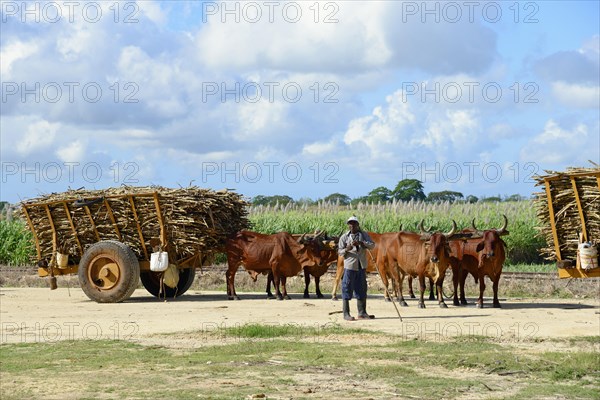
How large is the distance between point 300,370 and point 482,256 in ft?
29.5

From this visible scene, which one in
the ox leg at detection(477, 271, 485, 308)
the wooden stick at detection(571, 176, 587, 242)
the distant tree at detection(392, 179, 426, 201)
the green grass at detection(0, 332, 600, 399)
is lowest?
the green grass at detection(0, 332, 600, 399)

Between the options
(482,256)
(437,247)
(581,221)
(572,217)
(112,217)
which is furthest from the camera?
(112,217)

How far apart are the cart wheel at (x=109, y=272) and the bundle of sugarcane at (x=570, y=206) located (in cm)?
891

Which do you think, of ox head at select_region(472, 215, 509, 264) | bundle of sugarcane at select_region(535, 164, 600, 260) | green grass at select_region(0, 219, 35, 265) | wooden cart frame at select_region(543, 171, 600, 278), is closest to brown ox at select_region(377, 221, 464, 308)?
→ ox head at select_region(472, 215, 509, 264)

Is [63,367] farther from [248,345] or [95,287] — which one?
[95,287]

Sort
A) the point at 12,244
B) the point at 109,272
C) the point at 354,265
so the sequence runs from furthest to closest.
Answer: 1. the point at 12,244
2. the point at 109,272
3. the point at 354,265

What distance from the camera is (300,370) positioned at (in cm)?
1179

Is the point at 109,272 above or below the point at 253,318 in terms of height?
above

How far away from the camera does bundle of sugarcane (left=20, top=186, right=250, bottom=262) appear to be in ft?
69.8

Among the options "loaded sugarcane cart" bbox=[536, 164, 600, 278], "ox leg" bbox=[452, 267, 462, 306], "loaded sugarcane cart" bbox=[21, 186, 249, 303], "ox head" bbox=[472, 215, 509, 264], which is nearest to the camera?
"loaded sugarcane cart" bbox=[536, 164, 600, 278]

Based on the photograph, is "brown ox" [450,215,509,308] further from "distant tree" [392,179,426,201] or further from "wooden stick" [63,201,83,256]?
"distant tree" [392,179,426,201]

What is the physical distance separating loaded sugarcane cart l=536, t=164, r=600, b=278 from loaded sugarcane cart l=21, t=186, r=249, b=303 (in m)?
7.70

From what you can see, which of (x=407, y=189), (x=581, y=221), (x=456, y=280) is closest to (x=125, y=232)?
(x=456, y=280)

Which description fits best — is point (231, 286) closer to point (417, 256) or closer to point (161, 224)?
point (161, 224)
